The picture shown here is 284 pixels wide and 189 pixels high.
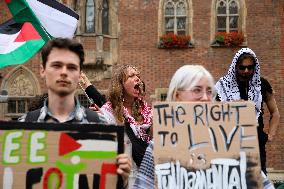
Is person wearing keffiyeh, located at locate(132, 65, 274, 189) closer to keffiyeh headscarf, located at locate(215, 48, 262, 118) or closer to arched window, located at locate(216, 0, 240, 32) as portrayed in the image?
keffiyeh headscarf, located at locate(215, 48, 262, 118)

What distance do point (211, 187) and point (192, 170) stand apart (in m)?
0.13

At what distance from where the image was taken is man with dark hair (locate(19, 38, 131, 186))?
291 centimetres

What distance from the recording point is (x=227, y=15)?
671 inches

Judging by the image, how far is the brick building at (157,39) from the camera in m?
16.6

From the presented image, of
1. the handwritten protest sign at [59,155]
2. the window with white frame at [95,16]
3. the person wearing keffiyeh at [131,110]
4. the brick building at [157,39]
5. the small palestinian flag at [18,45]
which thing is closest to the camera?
the handwritten protest sign at [59,155]

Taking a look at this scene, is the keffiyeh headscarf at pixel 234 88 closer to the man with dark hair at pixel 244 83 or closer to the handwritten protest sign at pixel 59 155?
the man with dark hair at pixel 244 83

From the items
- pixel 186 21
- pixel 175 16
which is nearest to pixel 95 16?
pixel 175 16

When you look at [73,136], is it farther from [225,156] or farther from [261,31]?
[261,31]

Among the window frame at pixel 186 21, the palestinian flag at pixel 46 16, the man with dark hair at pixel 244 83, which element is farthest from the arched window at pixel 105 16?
the man with dark hair at pixel 244 83

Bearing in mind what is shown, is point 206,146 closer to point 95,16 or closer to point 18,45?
point 18,45

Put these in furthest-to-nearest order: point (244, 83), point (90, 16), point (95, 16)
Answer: point (90, 16) < point (95, 16) < point (244, 83)

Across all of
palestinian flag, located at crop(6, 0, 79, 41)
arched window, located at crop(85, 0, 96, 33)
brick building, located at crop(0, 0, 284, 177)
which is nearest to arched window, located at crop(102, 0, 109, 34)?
brick building, located at crop(0, 0, 284, 177)

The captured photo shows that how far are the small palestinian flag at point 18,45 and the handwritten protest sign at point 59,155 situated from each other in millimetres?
4792

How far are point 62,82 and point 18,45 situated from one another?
495 centimetres
